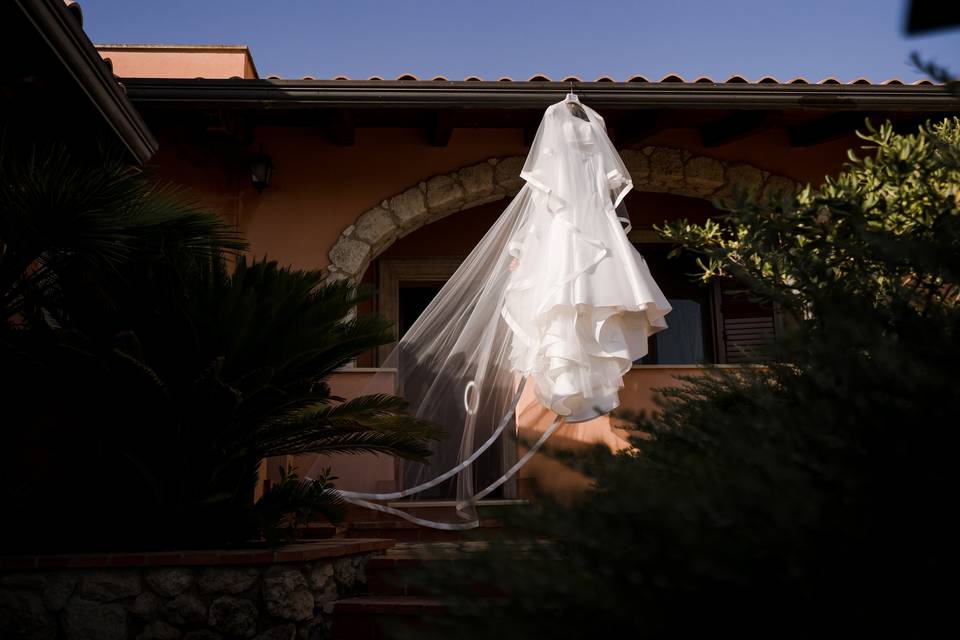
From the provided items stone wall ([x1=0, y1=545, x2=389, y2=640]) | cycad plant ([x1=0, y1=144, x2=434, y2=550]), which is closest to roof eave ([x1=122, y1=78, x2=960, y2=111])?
cycad plant ([x1=0, y1=144, x2=434, y2=550])

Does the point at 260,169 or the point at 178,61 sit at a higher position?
the point at 178,61

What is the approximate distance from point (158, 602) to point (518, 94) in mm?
4320

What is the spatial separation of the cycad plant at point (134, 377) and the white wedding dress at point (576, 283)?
4.28 ft

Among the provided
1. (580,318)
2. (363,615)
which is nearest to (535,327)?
(580,318)

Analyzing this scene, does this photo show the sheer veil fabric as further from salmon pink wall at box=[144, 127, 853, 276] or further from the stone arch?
salmon pink wall at box=[144, 127, 853, 276]

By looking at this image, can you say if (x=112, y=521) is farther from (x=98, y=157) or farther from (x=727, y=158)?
(x=727, y=158)

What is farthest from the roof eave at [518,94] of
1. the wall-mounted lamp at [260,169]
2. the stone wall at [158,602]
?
the stone wall at [158,602]

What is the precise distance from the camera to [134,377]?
4164 millimetres

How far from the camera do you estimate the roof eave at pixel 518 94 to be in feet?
21.2

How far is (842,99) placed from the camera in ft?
22.5

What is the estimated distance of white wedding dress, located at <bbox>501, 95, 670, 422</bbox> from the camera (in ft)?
17.2

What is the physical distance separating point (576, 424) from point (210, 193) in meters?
3.50

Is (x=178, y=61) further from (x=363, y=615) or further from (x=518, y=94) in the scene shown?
(x=363, y=615)

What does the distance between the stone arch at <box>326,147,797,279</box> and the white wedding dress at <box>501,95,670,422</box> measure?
155 cm
